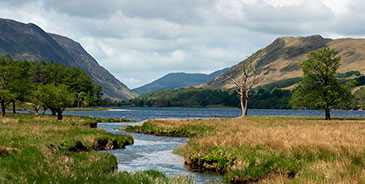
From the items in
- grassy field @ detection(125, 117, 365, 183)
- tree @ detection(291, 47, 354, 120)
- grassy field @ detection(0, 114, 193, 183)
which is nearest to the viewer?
grassy field @ detection(0, 114, 193, 183)

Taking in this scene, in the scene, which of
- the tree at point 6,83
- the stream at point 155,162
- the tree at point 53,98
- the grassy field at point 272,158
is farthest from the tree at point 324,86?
the tree at point 6,83

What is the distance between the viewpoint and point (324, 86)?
6138cm

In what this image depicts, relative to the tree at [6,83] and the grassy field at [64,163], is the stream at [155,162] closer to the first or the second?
the grassy field at [64,163]

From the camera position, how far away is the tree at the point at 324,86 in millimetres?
60594

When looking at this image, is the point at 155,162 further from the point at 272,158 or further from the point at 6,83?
the point at 6,83

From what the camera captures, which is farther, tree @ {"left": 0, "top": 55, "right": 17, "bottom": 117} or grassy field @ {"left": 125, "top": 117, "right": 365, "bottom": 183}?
tree @ {"left": 0, "top": 55, "right": 17, "bottom": 117}

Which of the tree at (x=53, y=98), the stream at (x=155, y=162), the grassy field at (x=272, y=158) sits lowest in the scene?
the stream at (x=155, y=162)

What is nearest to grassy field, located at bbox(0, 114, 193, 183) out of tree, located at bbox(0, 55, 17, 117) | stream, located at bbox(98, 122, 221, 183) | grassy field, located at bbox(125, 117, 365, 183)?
stream, located at bbox(98, 122, 221, 183)

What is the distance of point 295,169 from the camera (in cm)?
1675

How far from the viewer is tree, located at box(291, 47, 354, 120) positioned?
6059 cm

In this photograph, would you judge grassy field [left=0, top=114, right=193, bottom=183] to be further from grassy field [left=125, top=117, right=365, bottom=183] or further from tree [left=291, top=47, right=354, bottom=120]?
tree [left=291, top=47, right=354, bottom=120]

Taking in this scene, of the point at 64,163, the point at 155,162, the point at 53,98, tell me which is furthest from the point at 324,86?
the point at 64,163

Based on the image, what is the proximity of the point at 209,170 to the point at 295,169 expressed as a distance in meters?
5.49

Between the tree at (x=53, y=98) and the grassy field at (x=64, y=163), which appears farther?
the tree at (x=53, y=98)
